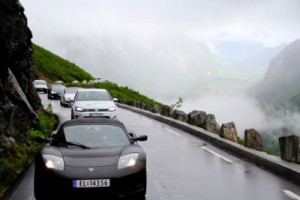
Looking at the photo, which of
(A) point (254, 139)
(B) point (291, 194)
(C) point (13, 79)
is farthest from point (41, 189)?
(C) point (13, 79)

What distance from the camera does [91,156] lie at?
7.76 m

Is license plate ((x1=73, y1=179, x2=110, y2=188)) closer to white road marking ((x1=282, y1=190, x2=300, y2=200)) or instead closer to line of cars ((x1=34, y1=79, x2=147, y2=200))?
line of cars ((x1=34, y1=79, x2=147, y2=200))

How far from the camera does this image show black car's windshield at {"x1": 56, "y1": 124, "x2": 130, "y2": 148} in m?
8.45

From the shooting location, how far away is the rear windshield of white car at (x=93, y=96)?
23.2 metres

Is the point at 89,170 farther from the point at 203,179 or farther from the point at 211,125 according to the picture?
the point at 211,125

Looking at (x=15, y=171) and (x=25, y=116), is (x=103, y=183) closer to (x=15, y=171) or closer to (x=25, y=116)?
(x=15, y=171)

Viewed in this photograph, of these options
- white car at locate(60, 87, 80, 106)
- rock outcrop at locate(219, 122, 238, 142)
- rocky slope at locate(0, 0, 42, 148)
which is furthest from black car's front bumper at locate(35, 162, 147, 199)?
white car at locate(60, 87, 80, 106)

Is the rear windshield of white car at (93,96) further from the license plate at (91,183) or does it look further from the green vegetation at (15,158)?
the license plate at (91,183)

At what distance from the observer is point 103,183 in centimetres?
738

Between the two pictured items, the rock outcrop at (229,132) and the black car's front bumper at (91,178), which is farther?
the rock outcrop at (229,132)

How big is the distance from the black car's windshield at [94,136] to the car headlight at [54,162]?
638mm

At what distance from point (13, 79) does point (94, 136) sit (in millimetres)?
8877

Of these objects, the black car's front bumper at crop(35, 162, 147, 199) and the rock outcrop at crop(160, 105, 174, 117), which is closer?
the black car's front bumper at crop(35, 162, 147, 199)

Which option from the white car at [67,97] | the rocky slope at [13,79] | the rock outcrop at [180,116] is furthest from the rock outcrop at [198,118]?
the white car at [67,97]
